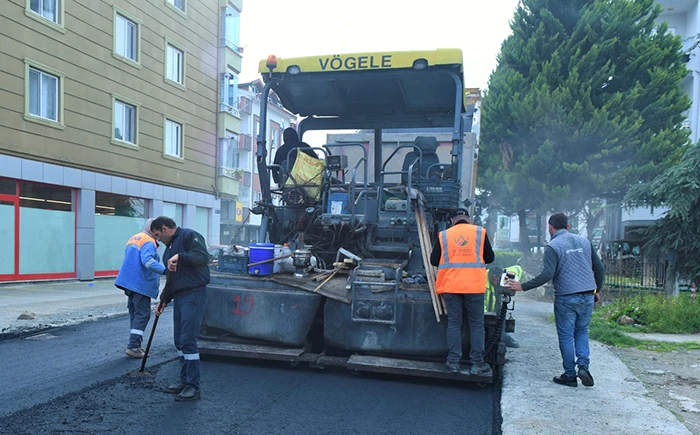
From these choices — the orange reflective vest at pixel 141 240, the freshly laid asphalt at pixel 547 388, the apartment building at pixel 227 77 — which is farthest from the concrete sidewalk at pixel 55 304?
the apartment building at pixel 227 77

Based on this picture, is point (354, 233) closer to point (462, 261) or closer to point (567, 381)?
point (462, 261)

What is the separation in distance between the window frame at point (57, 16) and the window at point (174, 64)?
4020 millimetres

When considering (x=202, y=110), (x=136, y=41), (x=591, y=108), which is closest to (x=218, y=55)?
(x=202, y=110)

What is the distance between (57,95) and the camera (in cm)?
1349

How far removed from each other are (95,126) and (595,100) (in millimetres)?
14828

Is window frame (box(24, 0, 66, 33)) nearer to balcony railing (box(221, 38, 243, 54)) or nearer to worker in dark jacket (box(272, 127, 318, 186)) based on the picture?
balcony railing (box(221, 38, 243, 54))

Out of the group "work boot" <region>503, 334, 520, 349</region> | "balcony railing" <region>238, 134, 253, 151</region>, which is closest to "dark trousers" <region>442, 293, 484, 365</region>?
"work boot" <region>503, 334, 520, 349</region>

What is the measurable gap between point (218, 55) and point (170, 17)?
9.55 ft

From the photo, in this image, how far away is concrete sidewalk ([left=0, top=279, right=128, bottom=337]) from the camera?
26.3 ft

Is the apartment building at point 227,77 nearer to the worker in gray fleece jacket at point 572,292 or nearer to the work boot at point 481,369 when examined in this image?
the worker in gray fleece jacket at point 572,292

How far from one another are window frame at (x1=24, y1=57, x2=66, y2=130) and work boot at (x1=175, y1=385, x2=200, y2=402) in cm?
1053

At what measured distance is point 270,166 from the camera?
6.25 metres

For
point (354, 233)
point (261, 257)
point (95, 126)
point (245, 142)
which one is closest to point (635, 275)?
point (354, 233)

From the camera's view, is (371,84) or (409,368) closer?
(409,368)
